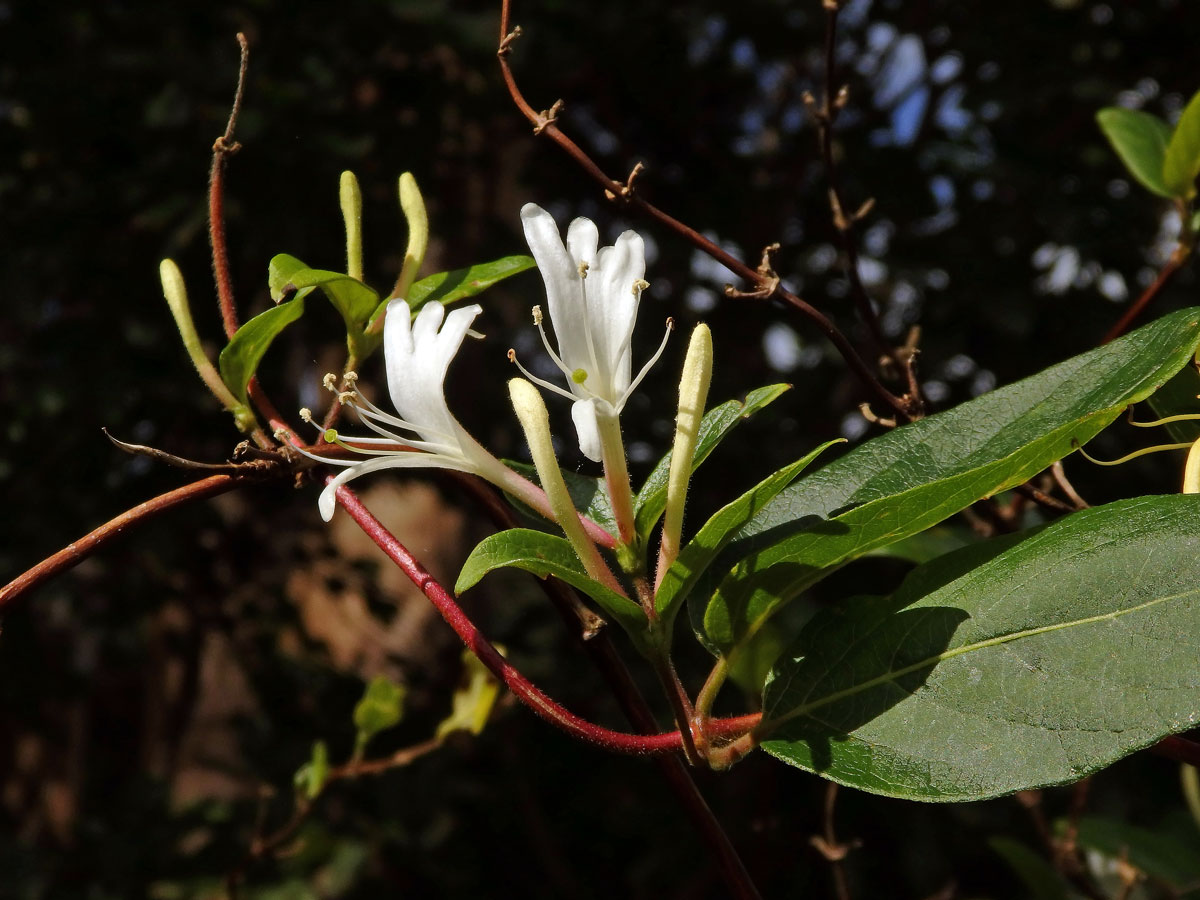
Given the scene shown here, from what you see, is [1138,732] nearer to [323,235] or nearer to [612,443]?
[612,443]

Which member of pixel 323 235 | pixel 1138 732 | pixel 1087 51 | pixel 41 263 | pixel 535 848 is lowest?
pixel 535 848

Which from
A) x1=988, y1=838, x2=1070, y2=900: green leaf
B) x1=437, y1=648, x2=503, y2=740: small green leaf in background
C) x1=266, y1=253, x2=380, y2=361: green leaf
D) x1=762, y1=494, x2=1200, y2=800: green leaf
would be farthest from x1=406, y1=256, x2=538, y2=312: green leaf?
x1=988, y1=838, x2=1070, y2=900: green leaf

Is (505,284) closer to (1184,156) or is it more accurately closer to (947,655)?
(1184,156)

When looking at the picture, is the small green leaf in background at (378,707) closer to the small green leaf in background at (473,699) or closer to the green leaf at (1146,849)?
the small green leaf in background at (473,699)

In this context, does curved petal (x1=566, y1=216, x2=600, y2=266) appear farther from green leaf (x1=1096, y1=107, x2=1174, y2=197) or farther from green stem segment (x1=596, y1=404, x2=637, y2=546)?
green leaf (x1=1096, y1=107, x2=1174, y2=197)

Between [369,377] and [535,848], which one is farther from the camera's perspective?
[369,377]

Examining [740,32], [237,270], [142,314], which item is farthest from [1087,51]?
[142,314]

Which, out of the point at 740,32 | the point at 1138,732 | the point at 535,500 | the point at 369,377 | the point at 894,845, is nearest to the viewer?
the point at 1138,732
